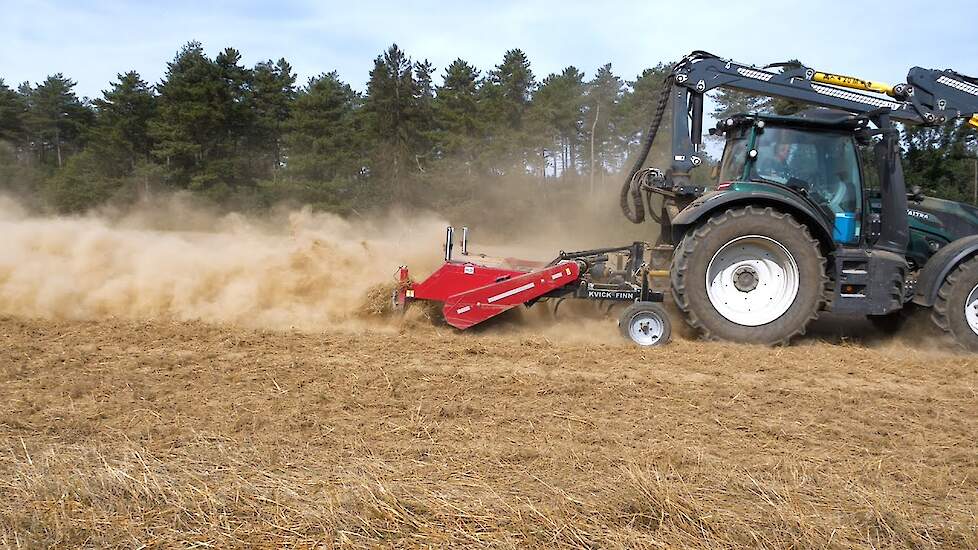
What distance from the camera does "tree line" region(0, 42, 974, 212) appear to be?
2841cm

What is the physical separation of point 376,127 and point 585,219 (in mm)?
13950

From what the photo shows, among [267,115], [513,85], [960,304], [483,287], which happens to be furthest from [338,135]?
[960,304]

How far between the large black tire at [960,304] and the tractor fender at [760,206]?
1151 mm

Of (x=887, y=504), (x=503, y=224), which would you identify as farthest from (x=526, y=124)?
(x=887, y=504)

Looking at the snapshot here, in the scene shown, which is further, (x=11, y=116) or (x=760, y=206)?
(x=11, y=116)

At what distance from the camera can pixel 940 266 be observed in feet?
22.1

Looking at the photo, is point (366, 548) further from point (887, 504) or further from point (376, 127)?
point (376, 127)

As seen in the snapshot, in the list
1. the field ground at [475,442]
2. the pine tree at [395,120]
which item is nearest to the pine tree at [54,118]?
the pine tree at [395,120]

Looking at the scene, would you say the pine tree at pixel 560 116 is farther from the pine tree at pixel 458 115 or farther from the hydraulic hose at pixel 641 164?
the hydraulic hose at pixel 641 164

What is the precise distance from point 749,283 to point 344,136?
24793 mm

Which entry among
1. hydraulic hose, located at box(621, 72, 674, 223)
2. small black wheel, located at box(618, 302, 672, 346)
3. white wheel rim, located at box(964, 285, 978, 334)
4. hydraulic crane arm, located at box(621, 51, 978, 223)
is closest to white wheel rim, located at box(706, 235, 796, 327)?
small black wheel, located at box(618, 302, 672, 346)

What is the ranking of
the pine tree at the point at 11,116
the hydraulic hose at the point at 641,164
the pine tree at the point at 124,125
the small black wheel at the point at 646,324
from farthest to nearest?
1. the pine tree at the point at 11,116
2. the pine tree at the point at 124,125
3. the hydraulic hose at the point at 641,164
4. the small black wheel at the point at 646,324

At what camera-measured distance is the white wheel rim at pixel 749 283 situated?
6.93m

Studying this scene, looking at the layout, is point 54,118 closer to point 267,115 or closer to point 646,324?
point 267,115
